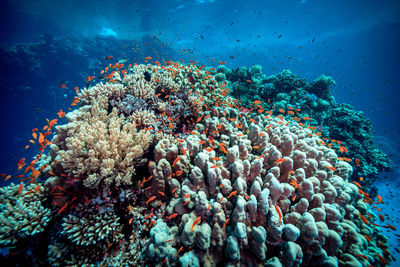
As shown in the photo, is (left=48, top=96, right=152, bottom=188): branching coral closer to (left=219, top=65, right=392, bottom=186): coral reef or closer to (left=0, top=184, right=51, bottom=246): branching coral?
(left=0, top=184, right=51, bottom=246): branching coral

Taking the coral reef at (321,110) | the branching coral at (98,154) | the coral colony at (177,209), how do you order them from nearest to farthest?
the coral colony at (177,209) → the branching coral at (98,154) → the coral reef at (321,110)

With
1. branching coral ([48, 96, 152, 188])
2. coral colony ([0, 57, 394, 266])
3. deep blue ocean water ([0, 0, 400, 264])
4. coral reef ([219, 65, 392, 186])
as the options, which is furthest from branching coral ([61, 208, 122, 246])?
deep blue ocean water ([0, 0, 400, 264])

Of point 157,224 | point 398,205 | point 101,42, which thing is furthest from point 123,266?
point 101,42

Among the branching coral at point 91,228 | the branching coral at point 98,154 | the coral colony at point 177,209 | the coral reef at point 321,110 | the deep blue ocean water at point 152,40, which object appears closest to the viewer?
the coral colony at point 177,209

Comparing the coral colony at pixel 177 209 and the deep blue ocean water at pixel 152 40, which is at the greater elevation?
the deep blue ocean water at pixel 152 40

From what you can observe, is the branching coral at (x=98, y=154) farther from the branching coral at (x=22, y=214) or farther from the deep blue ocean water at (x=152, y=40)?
the deep blue ocean water at (x=152, y=40)

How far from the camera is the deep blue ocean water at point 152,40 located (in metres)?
24.6

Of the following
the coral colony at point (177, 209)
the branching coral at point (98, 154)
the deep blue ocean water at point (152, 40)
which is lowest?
the coral colony at point (177, 209)

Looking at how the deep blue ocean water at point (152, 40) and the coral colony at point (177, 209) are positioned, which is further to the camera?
the deep blue ocean water at point (152, 40)

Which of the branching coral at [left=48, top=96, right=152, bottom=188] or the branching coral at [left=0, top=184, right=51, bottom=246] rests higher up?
the branching coral at [left=48, top=96, right=152, bottom=188]

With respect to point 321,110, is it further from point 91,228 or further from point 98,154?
point 91,228

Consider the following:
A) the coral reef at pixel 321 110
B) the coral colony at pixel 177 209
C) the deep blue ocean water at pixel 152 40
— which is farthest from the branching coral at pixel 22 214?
the deep blue ocean water at pixel 152 40

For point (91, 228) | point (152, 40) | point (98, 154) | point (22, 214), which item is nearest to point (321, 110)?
point (98, 154)

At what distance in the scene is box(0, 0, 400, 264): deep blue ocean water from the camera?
80.8ft
